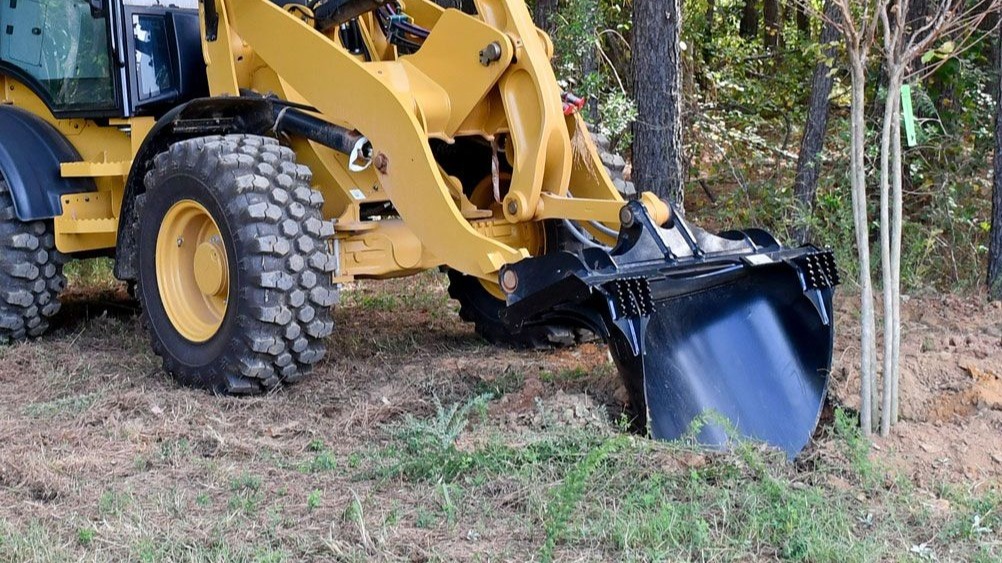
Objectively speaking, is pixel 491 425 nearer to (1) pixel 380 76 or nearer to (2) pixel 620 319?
(2) pixel 620 319

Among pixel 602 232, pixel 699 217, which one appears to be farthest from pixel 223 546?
pixel 699 217

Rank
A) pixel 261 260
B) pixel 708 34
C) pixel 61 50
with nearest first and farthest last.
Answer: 1. pixel 261 260
2. pixel 61 50
3. pixel 708 34

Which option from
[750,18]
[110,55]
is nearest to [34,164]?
[110,55]

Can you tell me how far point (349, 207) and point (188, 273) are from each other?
95cm

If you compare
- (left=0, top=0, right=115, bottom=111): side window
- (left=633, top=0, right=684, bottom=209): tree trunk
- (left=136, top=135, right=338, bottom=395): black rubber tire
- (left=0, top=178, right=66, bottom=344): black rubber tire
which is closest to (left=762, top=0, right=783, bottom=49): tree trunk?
(left=633, top=0, right=684, bottom=209): tree trunk

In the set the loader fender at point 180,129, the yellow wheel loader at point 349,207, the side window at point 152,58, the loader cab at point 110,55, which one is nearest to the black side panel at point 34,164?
the yellow wheel loader at point 349,207

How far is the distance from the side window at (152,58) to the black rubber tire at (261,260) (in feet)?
2.18

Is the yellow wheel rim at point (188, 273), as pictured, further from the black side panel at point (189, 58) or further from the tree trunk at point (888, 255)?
the tree trunk at point (888, 255)

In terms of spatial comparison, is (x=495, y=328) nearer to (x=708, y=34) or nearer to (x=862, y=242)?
(x=862, y=242)

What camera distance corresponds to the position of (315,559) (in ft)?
12.1

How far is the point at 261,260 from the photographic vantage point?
5.43 m

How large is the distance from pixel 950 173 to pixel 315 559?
6.57m

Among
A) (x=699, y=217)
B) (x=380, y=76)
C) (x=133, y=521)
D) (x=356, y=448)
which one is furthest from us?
(x=699, y=217)

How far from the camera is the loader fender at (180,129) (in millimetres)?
5895
